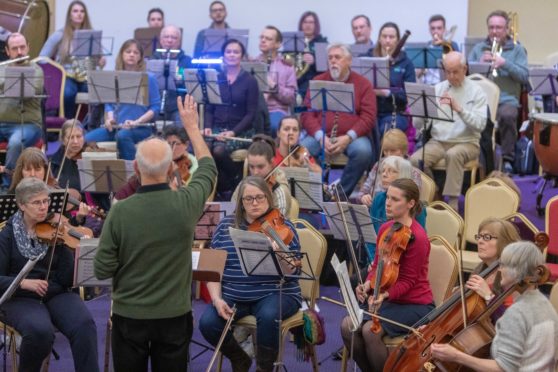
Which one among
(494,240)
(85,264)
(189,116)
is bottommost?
(85,264)

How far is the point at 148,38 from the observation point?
11.4 metres

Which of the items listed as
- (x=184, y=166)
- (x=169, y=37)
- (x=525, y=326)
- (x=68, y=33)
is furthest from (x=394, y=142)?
(x=68, y=33)

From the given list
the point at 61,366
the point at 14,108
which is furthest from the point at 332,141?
the point at 61,366

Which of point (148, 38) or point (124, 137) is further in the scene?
point (148, 38)

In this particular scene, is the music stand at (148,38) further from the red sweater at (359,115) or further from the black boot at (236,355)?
the black boot at (236,355)

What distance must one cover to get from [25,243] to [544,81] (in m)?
5.40

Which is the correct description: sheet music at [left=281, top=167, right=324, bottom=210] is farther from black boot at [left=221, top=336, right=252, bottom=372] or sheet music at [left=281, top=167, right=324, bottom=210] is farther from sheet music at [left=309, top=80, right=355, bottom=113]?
black boot at [left=221, top=336, right=252, bottom=372]

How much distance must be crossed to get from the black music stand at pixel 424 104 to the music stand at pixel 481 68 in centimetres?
152

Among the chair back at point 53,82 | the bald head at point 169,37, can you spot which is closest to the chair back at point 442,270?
the chair back at point 53,82

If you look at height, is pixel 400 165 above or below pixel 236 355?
above

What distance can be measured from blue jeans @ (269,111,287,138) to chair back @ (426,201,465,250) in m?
3.06

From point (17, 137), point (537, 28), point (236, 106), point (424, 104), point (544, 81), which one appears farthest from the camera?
point (537, 28)

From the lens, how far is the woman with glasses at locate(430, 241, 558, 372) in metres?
4.12

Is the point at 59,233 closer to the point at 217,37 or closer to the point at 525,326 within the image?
the point at 525,326
